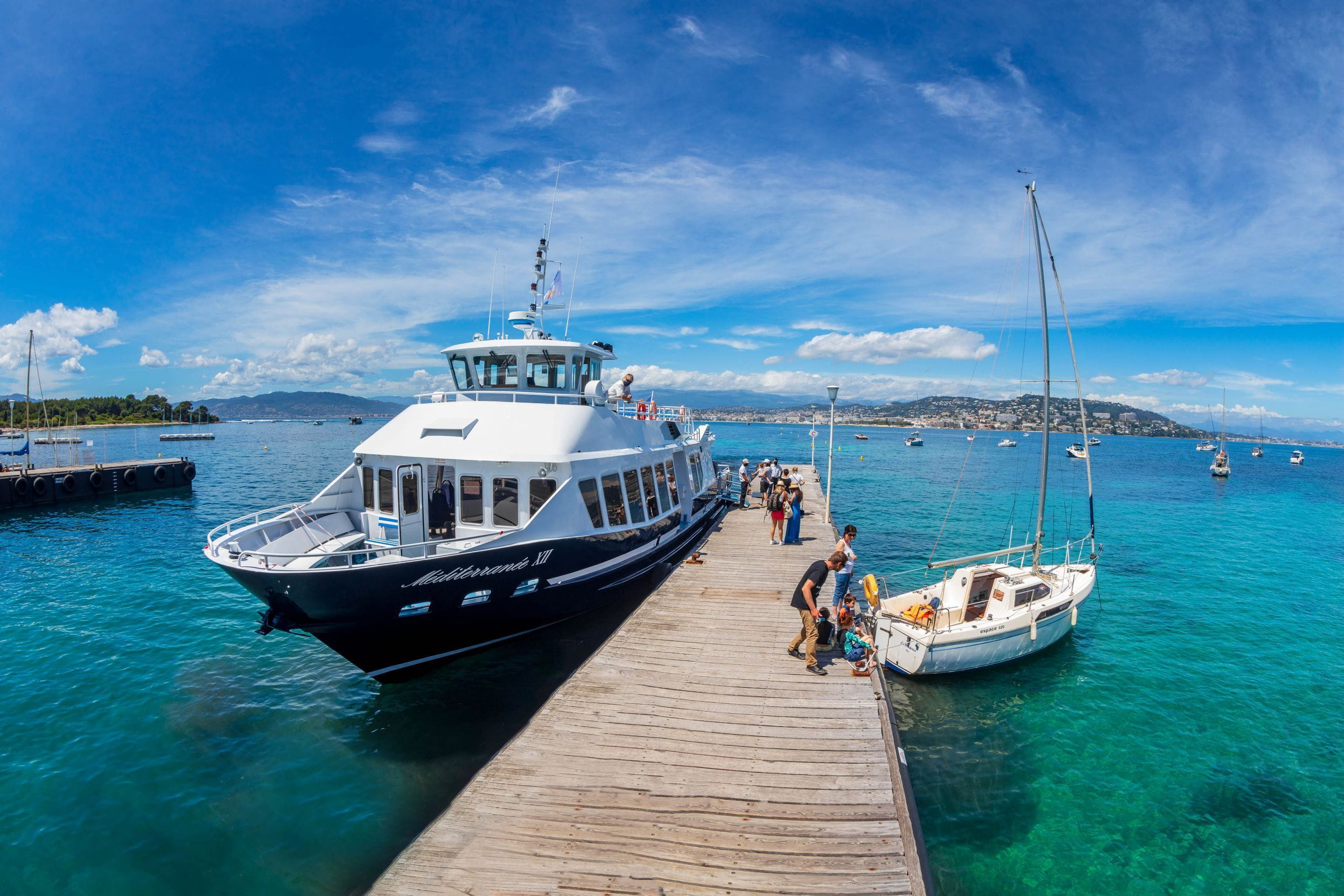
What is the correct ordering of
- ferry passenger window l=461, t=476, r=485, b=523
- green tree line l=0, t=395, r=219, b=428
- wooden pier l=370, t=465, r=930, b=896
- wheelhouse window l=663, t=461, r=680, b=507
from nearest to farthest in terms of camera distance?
wooden pier l=370, t=465, r=930, b=896, ferry passenger window l=461, t=476, r=485, b=523, wheelhouse window l=663, t=461, r=680, b=507, green tree line l=0, t=395, r=219, b=428

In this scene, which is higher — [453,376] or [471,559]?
[453,376]

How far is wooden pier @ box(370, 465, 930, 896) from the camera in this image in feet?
15.6

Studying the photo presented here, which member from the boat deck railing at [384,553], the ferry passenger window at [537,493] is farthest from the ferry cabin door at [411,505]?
the ferry passenger window at [537,493]

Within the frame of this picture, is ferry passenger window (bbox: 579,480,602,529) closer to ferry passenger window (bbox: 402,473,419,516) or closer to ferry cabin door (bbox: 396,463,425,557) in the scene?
ferry cabin door (bbox: 396,463,425,557)

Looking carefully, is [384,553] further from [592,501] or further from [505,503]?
[592,501]

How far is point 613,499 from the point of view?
1258 centimetres

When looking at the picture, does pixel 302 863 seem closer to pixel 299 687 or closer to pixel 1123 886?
pixel 299 687

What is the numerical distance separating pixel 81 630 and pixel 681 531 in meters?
15.1

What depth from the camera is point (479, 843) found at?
5.06 m

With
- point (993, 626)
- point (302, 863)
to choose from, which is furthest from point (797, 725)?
point (993, 626)

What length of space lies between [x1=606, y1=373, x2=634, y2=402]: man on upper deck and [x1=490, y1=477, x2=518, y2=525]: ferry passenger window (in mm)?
4017

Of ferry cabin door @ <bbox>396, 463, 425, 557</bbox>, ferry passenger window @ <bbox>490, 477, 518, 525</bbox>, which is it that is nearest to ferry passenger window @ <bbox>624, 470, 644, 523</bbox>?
ferry passenger window @ <bbox>490, 477, 518, 525</bbox>

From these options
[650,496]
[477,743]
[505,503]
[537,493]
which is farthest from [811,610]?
[650,496]

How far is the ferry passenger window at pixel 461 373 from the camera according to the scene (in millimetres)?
14289
